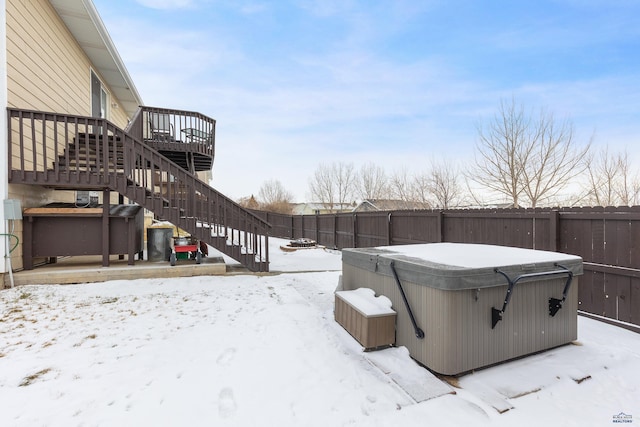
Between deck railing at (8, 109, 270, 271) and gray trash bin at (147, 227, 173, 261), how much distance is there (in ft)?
2.07

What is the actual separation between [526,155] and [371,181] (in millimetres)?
18460

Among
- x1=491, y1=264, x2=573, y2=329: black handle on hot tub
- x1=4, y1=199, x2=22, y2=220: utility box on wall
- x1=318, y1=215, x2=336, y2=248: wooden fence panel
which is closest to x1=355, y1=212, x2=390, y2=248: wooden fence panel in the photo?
x1=318, y1=215, x2=336, y2=248: wooden fence panel

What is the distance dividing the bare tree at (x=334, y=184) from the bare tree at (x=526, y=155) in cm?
1895

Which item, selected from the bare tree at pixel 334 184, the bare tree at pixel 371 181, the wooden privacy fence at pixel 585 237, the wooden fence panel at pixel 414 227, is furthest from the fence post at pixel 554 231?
the bare tree at pixel 334 184

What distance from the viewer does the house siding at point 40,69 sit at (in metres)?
4.93

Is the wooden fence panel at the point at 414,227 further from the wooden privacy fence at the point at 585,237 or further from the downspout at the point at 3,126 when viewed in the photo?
the downspout at the point at 3,126

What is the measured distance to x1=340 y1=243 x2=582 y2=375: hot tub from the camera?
2336 mm

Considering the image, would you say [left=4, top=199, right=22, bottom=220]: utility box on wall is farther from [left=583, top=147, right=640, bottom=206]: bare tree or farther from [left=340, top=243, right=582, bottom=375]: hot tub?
[left=583, top=147, right=640, bottom=206]: bare tree

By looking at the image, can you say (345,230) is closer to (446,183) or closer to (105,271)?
(105,271)

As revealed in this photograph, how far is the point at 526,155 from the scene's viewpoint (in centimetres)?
1217

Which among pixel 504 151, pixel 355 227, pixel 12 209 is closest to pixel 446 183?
pixel 504 151

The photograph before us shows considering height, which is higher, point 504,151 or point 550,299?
point 504,151

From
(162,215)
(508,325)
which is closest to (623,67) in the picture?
(508,325)

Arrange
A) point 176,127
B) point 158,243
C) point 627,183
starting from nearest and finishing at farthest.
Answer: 1. point 158,243
2. point 176,127
3. point 627,183
